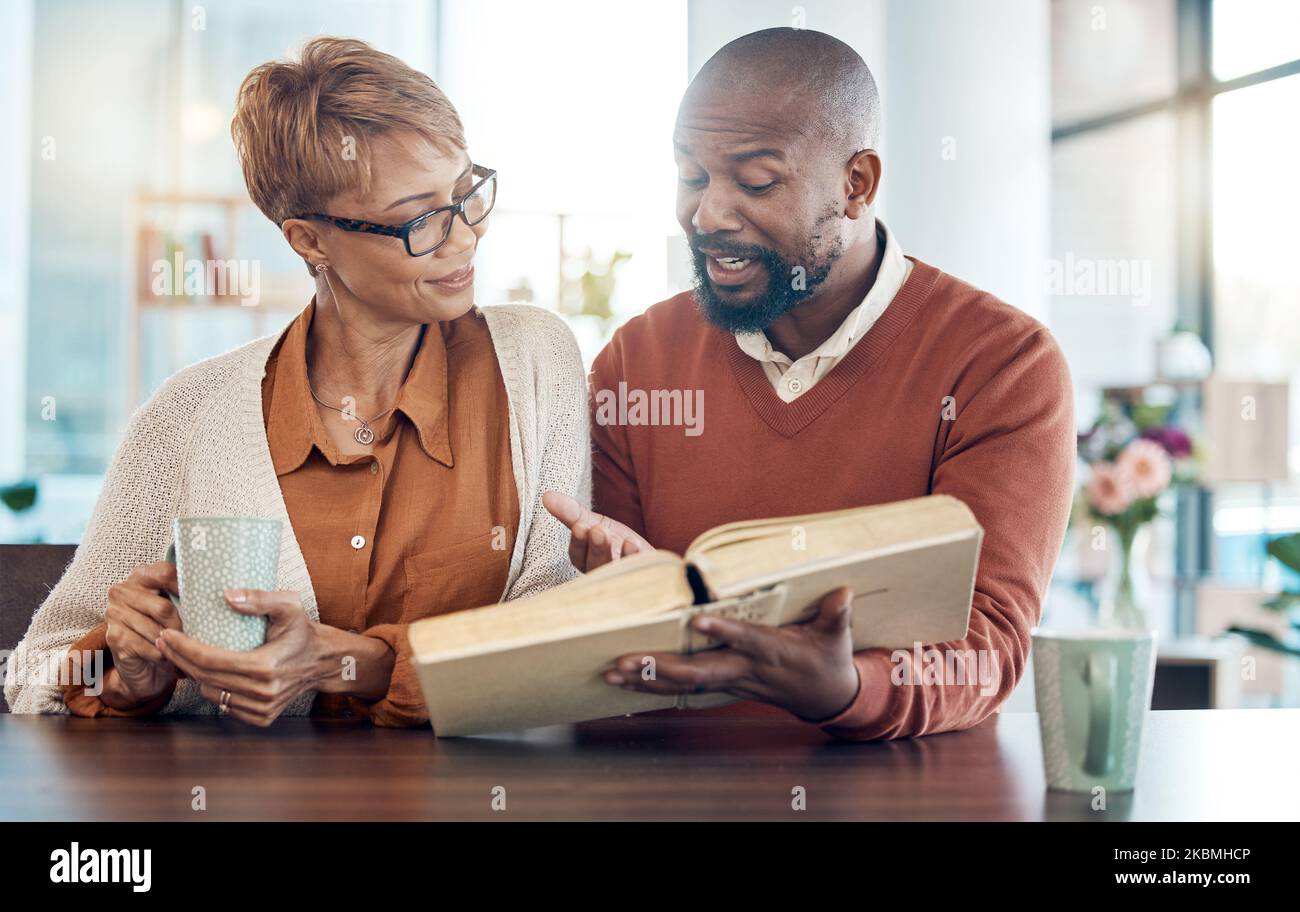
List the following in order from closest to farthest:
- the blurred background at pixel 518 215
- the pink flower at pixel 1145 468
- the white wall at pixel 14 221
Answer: the pink flower at pixel 1145 468, the blurred background at pixel 518 215, the white wall at pixel 14 221

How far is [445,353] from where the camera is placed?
1583 millimetres

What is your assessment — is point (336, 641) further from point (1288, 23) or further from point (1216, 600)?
point (1288, 23)

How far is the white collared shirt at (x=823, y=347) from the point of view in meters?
1.61

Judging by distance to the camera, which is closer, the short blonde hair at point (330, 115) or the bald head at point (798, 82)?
the short blonde hair at point (330, 115)

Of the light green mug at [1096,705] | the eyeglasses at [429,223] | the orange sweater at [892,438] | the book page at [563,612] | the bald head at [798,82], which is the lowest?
the light green mug at [1096,705]

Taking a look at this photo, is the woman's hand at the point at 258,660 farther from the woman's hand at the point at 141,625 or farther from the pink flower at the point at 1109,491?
the pink flower at the point at 1109,491

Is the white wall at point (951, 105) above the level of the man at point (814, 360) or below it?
above

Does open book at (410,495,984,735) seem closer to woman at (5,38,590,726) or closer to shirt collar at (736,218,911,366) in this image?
woman at (5,38,590,726)

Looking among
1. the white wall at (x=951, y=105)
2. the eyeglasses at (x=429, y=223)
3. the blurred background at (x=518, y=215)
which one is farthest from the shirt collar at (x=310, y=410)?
the blurred background at (x=518, y=215)

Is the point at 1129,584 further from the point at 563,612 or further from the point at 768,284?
the point at 563,612

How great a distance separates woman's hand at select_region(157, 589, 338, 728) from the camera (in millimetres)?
1110

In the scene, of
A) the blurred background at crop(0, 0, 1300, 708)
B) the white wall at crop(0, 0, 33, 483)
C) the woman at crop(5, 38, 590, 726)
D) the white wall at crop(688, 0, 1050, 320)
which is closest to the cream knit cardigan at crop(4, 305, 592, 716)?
the woman at crop(5, 38, 590, 726)

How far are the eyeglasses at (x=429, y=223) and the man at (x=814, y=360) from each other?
0.91 ft
